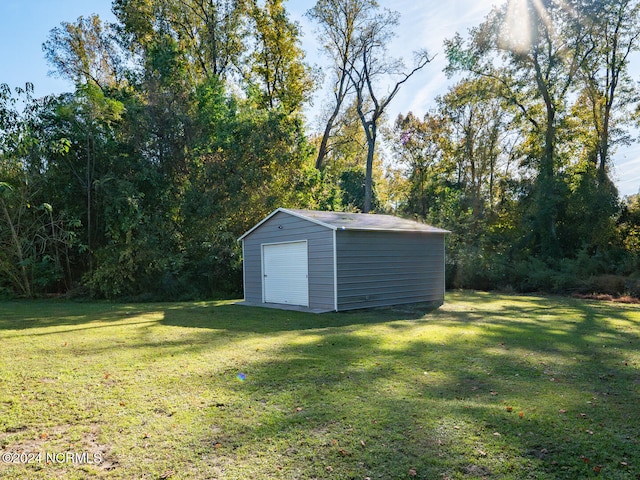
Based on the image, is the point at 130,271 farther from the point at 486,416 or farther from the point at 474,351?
the point at 486,416

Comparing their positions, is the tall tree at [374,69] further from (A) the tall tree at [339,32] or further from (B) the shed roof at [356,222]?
(B) the shed roof at [356,222]

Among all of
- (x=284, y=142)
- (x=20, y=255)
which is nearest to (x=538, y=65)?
(x=284, y=142)

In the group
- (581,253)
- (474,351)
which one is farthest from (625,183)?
(474,351)

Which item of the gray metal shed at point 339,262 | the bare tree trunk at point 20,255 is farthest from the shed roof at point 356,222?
the bare tree trunk at point 20,255

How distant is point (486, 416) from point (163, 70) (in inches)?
654

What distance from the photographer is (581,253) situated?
16.4 m

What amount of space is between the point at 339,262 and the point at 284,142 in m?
8.70

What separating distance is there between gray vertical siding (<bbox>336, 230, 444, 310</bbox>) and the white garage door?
4.02ft

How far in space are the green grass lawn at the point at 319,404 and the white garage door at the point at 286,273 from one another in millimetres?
3850

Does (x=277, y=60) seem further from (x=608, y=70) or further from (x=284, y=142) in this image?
(x=608, y=70)

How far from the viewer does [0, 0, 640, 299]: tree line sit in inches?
551

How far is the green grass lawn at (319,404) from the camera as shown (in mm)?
2684

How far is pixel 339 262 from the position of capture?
397 inches

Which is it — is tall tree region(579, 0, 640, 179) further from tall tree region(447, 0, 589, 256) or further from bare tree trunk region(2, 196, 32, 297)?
bare tree trunk region(2, 196, 32, 297)
